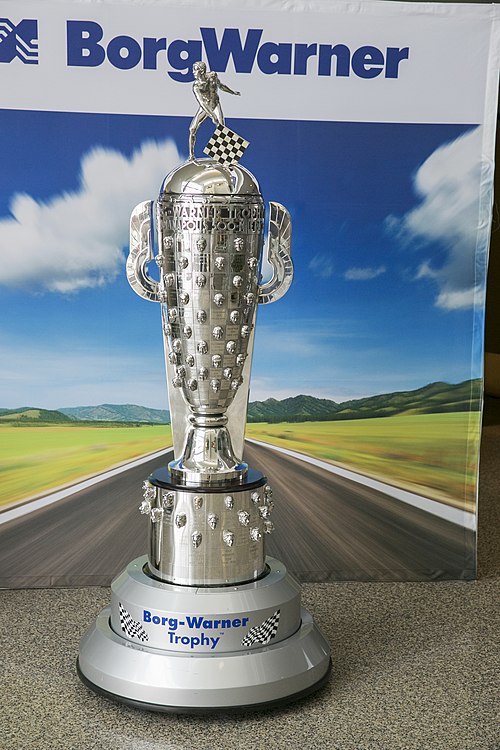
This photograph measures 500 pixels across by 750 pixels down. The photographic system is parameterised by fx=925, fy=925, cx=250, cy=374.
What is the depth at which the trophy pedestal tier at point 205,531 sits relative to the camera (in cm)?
240

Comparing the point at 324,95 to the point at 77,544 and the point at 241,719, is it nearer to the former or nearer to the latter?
the point at 77,544

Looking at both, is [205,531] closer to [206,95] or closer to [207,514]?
[207,514]

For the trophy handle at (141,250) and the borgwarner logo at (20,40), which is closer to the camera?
the trophy handle at (141,250)

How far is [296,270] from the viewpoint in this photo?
3.33 m

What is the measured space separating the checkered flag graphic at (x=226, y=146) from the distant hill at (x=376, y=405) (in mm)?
1101

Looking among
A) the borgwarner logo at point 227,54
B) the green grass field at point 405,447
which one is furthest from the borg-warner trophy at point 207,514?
the green grass field at point 405,447

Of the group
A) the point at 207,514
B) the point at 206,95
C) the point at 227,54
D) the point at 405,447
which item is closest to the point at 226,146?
the point at 206,95

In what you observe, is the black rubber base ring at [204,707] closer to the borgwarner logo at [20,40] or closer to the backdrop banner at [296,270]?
the backdrop banner at [296,270]

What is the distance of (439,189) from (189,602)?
1745 millimetres

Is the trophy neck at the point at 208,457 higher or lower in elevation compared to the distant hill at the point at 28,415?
lower

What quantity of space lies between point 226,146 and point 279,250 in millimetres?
321

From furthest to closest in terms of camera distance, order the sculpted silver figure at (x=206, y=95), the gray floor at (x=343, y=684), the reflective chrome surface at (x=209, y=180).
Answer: the sculpted silver figure at (x=206, y=95)
the reflective chrome surface at (x=209, y=180)
the gray floor at (x=343, y=684)

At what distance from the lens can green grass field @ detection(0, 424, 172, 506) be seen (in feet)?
10.9

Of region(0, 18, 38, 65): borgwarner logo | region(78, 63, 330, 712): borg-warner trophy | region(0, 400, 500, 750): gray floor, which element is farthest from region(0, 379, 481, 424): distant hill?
region(0, 18, 38, 65): borgwarner logo
